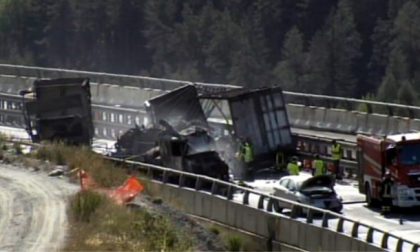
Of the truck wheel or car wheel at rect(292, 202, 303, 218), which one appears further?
the truck wheel

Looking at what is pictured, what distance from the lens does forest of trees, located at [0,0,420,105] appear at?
11544cm

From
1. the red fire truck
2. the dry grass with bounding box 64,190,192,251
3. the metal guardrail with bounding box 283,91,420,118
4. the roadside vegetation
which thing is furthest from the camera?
the metal guardrail with bounding box 283,91,420,118

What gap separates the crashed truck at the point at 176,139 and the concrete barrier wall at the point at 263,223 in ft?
10.5

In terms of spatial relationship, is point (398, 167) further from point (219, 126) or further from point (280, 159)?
point (219, 126)

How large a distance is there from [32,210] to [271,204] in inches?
222

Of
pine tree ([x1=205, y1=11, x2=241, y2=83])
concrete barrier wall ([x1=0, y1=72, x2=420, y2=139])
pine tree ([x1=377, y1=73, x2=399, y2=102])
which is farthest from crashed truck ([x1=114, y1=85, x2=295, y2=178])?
pine tree ([x1=205, y1=11, x2=241, y2=83])

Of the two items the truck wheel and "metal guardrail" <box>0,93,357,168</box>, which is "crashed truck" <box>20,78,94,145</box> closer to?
"metal guardrail" <box>0,93,357,168</box>

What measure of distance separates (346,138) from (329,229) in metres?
16.1

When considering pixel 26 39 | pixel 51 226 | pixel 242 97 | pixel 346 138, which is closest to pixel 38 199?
pixel 51 226

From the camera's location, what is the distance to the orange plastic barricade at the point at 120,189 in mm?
28766

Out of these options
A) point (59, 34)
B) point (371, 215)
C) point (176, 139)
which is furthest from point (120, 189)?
point (59, 34)

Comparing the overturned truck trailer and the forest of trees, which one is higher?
the overturned truck trailer

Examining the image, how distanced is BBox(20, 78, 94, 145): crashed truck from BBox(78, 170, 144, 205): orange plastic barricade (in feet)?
37.4

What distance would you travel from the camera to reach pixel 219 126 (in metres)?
40.8
